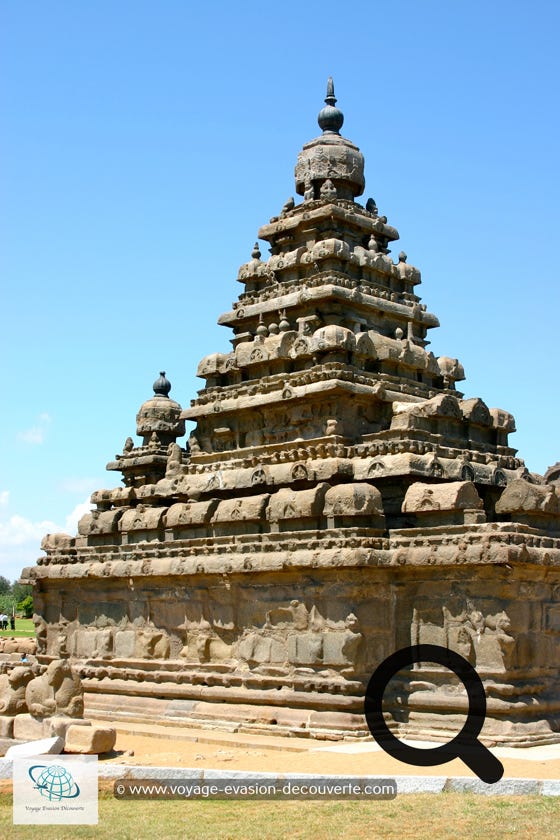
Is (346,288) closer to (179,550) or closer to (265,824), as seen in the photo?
(179,550)

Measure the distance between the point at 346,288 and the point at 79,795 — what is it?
48.8 ft

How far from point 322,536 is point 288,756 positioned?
15.3 ft

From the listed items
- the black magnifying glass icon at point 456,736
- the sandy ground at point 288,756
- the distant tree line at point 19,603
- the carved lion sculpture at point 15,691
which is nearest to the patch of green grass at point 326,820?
the sandy ground at point 288,756

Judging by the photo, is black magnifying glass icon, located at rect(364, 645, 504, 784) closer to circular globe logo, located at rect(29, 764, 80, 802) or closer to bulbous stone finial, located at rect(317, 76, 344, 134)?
circular globe logo, located at rect(29, 764, 80, 802)

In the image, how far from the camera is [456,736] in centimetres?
1922

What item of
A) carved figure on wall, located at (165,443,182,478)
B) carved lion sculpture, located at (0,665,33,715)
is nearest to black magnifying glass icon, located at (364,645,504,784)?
carved lion sculpture, located at (0,665,33,715)

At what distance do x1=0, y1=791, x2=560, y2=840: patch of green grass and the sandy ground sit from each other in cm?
166

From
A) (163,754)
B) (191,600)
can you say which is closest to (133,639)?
(191,600)

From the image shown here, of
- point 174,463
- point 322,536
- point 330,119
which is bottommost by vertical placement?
point 322,536

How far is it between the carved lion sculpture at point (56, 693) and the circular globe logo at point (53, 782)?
302 cm

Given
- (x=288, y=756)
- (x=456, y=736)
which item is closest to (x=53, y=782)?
(x=288, y=756)

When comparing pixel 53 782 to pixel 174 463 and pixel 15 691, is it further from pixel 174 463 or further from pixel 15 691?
pixel 174 463

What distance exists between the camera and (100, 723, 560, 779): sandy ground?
16.5 meters

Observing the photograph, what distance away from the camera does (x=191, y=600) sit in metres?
24.2
